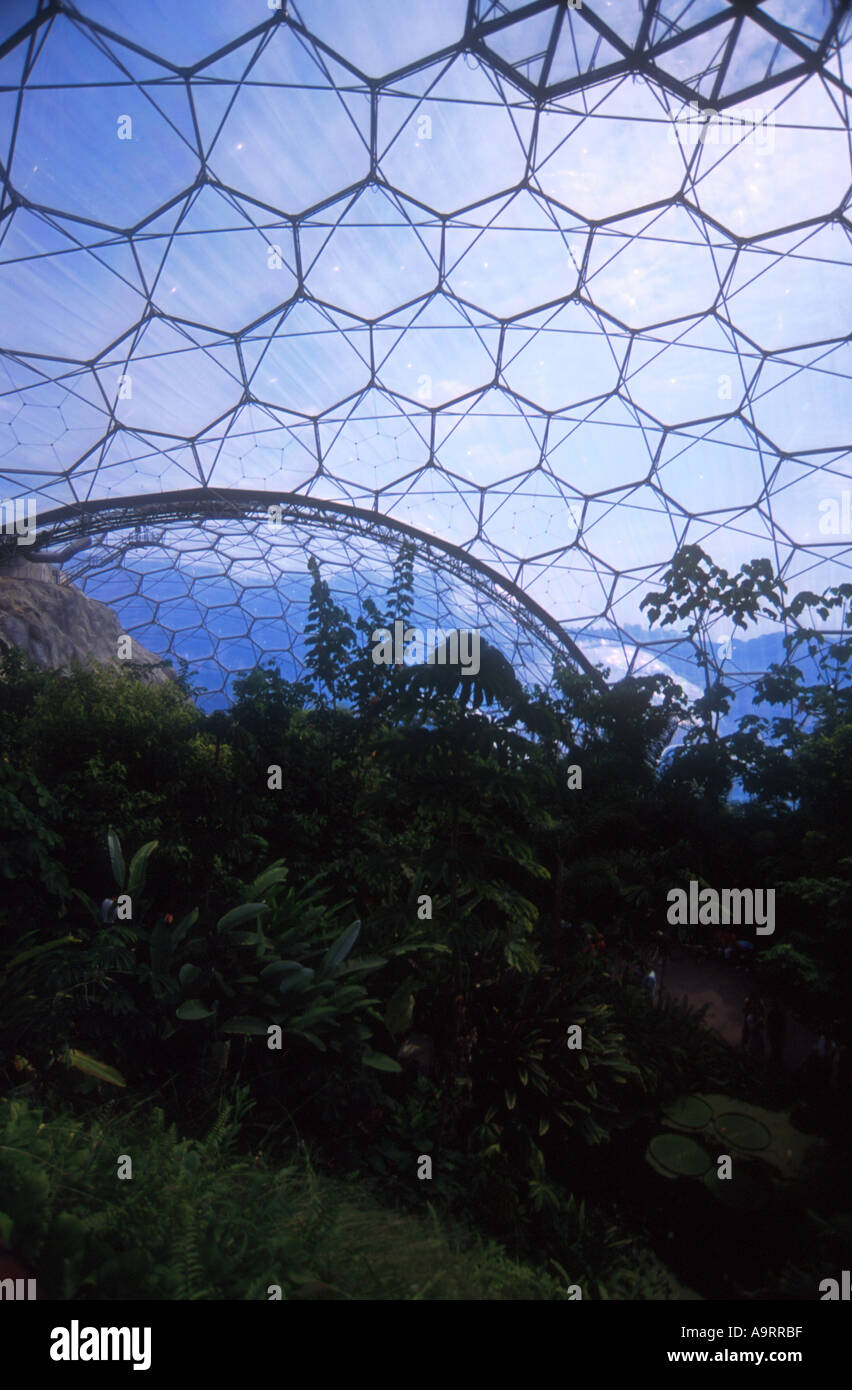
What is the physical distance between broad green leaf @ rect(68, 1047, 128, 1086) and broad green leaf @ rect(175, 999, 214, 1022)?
694 mm

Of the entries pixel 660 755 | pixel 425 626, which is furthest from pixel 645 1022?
pixel 425 626

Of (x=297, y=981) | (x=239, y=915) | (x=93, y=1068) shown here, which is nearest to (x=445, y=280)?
(x=239, y=915)

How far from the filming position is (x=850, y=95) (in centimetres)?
1094

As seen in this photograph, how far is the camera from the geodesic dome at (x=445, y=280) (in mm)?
10922

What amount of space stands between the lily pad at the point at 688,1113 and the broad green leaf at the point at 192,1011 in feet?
20.0

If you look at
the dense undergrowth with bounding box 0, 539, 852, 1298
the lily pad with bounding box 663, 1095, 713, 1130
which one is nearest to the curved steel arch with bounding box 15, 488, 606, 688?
the dense undergrowth with bounding box 0, 539, 852, 1298

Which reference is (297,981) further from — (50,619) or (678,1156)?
(50,619)

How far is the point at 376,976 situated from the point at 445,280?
16.4 metres

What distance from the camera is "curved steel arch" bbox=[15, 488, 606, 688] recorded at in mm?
23562

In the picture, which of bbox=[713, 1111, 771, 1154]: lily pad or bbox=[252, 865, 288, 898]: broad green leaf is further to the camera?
bbox=[252, 865, 288, 898]: broad green leaf

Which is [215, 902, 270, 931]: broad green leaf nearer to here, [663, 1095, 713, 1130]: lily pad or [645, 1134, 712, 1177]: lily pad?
[645, 1134, 712, 1177]: lily pad

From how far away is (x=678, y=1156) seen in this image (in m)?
7.53
